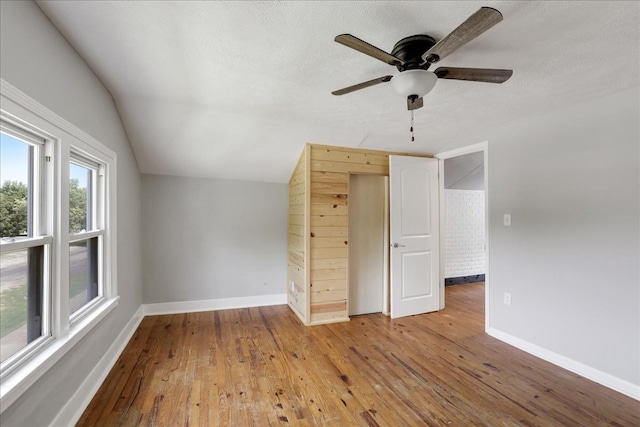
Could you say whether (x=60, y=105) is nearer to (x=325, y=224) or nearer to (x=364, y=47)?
(x=364, y=47)

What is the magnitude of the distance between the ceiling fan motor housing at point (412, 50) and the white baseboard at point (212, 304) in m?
3.31

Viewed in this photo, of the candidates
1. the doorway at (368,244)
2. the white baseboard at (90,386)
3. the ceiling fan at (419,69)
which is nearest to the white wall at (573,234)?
the doorway at (368,244)

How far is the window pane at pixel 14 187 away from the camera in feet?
4.11

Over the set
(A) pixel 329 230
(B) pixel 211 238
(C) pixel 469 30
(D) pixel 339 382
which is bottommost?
→ (D) pixel 339 382

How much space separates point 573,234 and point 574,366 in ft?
3.57

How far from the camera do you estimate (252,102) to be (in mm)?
2373

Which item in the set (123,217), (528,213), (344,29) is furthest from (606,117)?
(123,217)

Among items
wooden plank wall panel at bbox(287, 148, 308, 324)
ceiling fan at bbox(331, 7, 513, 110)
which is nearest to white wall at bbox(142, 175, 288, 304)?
wooden plank wall panel at bbox(287, 148, 308, 324)

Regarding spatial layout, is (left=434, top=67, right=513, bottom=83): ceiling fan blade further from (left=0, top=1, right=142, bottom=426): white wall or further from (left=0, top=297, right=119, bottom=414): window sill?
(left=0, top=297, right=119, bottom=414): window sill

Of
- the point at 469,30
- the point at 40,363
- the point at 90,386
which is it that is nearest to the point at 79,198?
Answer: the point at 40,363

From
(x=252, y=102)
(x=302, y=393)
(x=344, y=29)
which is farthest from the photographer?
(x=252, y=102)

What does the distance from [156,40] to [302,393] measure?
2464mm

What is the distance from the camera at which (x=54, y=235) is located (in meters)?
1.56

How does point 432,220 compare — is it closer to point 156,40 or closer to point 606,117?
point 606,117
